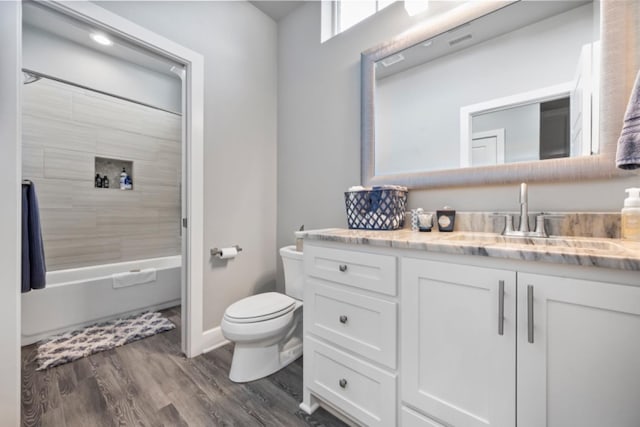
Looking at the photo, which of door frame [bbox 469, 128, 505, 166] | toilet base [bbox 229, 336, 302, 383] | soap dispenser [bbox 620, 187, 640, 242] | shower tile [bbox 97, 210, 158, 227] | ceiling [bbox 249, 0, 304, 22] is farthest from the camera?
shower tile [bbox 97, 210, 158, 227]

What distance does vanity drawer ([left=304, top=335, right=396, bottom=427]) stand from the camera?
1.02 metres

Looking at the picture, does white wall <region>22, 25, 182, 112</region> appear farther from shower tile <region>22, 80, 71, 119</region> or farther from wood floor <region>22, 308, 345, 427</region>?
wood floor <region>22, 308, 345, 427</region>

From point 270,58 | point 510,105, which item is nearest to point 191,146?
point 270,58

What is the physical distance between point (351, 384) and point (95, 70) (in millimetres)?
3404

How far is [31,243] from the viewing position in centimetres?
138

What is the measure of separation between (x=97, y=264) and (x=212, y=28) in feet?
7.83

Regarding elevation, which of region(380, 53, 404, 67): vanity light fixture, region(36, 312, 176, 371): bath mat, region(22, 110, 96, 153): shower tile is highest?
region(380, 53, 404, 67): vanity light fixture

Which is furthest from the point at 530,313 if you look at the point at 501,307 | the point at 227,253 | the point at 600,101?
the point at 227,253

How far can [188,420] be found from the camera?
1.24 metres

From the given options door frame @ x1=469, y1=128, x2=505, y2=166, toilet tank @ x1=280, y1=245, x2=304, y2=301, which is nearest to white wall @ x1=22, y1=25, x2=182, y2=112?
toilet tank @ x1=280, y1=245, x2=304, y2=301

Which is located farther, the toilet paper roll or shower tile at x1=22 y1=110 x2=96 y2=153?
shower tile at x1=22 y1=110 x2=96 y2=153

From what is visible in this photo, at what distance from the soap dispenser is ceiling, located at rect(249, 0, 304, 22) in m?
2.29

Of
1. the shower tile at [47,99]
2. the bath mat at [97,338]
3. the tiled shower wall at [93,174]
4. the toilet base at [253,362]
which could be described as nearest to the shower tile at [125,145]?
the tiled shower wall at [93,174]

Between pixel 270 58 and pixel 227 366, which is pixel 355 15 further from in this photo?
pixel 227 366
